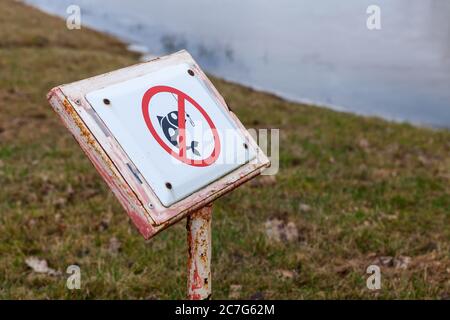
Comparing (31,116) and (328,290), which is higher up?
(31,116)

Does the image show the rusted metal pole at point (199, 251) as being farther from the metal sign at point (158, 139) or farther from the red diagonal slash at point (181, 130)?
the red diagonal slash at point (181, 130)

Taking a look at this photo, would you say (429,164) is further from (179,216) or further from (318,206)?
(179,216)

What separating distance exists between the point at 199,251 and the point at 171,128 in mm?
612

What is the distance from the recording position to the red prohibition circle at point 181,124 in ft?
8.50

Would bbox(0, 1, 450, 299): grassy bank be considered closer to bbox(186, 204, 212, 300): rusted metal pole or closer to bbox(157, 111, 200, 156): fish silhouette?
bbox(186, 204, 212, 300): rusted metal pole

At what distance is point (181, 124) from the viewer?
268cm

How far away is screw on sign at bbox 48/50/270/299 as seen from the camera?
245 centimetres

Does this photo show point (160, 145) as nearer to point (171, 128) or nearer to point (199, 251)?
Result: point (171, 128)

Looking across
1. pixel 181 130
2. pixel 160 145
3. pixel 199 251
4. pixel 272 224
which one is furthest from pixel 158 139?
pixel 272 224

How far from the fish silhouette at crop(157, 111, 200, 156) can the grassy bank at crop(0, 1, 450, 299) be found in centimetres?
219

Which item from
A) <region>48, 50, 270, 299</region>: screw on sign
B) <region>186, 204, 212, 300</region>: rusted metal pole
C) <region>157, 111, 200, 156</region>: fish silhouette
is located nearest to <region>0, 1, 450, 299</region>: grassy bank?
<region>186, 204, 212, 300</region>: rusted metal pole

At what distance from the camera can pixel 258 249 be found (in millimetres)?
5277

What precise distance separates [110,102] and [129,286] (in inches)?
94.7
